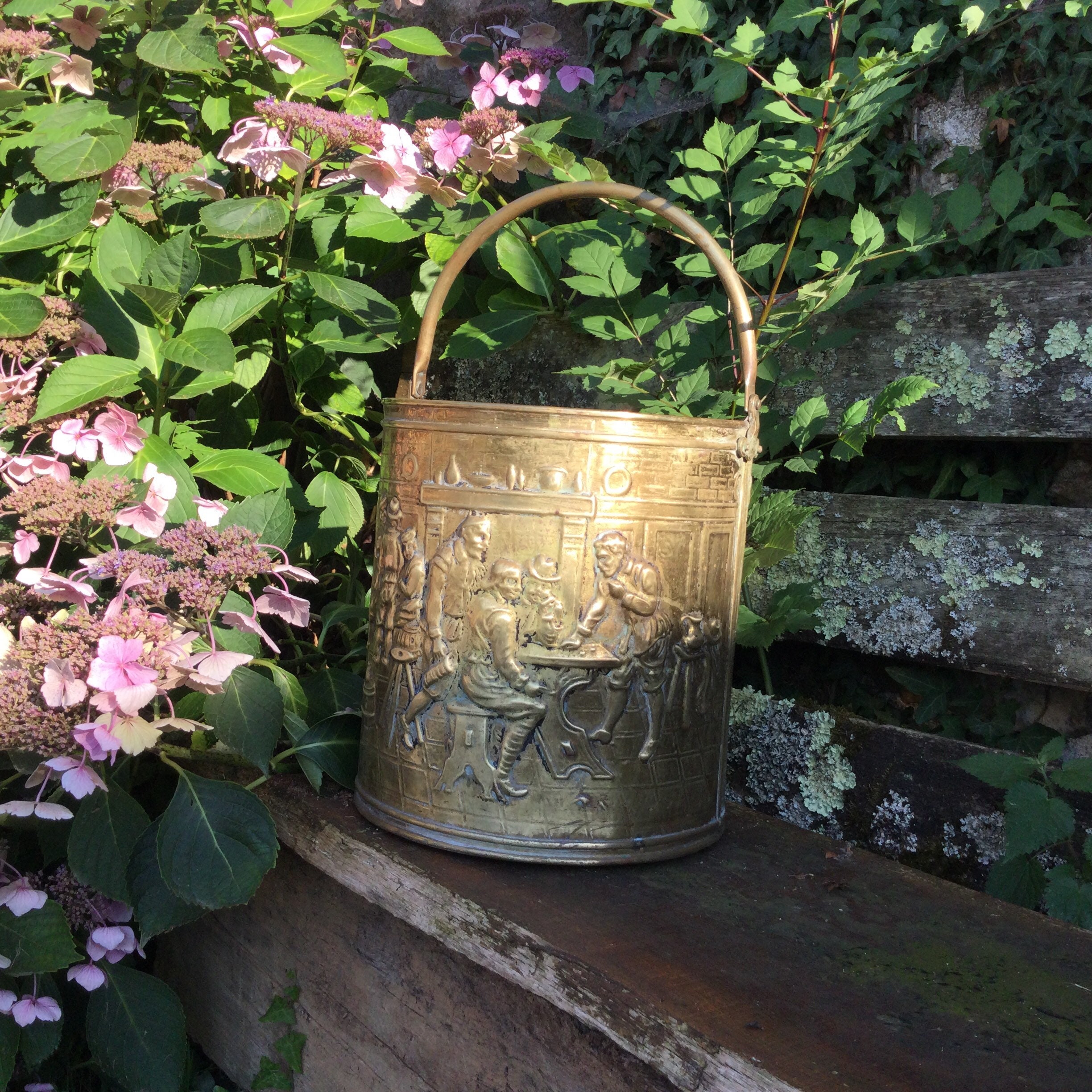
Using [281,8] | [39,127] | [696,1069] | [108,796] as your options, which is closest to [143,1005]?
[108,796]

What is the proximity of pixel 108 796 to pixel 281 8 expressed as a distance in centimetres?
143

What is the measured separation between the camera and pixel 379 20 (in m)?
2.60

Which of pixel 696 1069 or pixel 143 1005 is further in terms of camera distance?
pixel 143 1005

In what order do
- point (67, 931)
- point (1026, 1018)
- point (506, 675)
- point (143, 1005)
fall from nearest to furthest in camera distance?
point (1026, 1018) < point (506, 675) < point (67, 931) < point (143, 1005)

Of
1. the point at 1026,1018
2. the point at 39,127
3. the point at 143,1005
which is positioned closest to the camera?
the point at 1026,1018

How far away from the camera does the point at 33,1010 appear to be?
5.14 feet

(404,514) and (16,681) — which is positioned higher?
(404,514)

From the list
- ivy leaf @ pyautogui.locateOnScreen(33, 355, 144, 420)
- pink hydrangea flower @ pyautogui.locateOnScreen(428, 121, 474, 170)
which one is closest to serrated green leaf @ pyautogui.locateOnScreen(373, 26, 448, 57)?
pink hydrangea flower @ pyautogui.locateOnScreen(428, 121, 474, 170)

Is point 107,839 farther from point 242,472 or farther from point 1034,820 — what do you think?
point 1034,820

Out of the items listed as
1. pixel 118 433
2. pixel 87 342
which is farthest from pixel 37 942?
pixel 87 342

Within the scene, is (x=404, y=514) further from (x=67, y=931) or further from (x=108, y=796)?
(x=67, y=931)

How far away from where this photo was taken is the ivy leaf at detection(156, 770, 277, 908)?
1.35 meters

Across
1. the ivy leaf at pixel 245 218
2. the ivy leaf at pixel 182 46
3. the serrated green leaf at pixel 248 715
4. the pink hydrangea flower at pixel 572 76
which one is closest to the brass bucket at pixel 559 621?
the serrated green leaf at pixel 248 715

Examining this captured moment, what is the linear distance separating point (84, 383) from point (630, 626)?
977 mm
